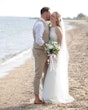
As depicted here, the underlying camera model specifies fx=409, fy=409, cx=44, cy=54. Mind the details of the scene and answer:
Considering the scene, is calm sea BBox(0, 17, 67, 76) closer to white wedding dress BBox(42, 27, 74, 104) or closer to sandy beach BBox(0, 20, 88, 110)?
sandy beach BBox(0, 20, 88, 110)

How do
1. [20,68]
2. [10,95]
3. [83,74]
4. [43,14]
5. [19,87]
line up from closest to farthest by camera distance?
1. [43,14]
2. [10,95]
3. [19,87]
4. [83,74]
5. [20,68]

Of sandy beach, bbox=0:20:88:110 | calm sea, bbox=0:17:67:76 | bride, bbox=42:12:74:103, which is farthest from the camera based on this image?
calm sea, bbox=0:17:67:76

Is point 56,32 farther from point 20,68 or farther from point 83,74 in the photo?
point 20,68

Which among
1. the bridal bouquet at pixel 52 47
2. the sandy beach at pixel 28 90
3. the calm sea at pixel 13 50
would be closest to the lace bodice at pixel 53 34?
the bridal bouquet at pixel 52 47

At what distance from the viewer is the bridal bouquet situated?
8016 millimetres

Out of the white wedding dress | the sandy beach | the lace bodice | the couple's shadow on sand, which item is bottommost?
the sandy beach

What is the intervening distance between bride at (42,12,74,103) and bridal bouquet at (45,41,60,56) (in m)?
0.13

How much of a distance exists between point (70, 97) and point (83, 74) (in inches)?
136

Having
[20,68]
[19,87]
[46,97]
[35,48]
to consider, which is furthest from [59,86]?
[20,68]

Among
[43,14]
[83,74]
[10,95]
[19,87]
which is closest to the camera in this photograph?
[43,14]

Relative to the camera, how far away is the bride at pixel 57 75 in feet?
26.7

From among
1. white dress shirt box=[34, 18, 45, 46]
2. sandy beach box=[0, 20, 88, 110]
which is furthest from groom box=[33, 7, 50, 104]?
sandy beach box=[0, 20, 88, 110]

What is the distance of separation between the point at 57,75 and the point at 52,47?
2.07ft

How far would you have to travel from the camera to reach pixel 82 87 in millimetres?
9914
